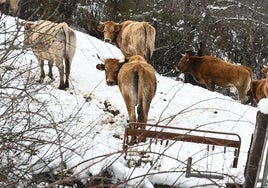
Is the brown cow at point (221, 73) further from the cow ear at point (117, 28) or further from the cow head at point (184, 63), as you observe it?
the cow ear at point (117, 28)

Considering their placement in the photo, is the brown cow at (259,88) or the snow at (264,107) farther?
the brown cow at (259,88)

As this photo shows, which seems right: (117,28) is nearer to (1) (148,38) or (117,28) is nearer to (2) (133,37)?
(2) (133,37)

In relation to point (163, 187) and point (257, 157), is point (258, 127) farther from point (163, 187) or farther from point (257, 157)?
point (163, 187)

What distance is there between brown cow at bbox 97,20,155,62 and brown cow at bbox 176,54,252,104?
245cm

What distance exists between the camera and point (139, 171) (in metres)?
5.77

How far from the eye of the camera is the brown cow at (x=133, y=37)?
13.1 meters

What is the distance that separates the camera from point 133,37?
13406 millimetres

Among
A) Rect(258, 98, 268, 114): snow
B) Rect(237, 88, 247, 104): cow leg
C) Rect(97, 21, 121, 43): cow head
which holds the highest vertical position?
Rect(258, 98, 268, 114): snow

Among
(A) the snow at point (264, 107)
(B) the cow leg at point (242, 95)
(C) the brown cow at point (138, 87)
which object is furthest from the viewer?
(B) the cow leg at point (242, 95)

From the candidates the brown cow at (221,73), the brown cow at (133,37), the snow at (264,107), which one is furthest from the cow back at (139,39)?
the snow at (264,107)

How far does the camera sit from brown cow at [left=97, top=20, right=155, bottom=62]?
1310 centimetres

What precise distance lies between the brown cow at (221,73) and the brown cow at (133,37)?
2.45 m

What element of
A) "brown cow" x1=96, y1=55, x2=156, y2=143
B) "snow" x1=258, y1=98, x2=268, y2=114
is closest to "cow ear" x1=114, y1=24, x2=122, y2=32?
"brown cow" x1=96, y1=55, x2=156, y2=143

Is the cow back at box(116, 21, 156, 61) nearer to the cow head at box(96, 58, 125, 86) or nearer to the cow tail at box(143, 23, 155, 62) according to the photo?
the cow tail at box(143, 23, 155, 62)
